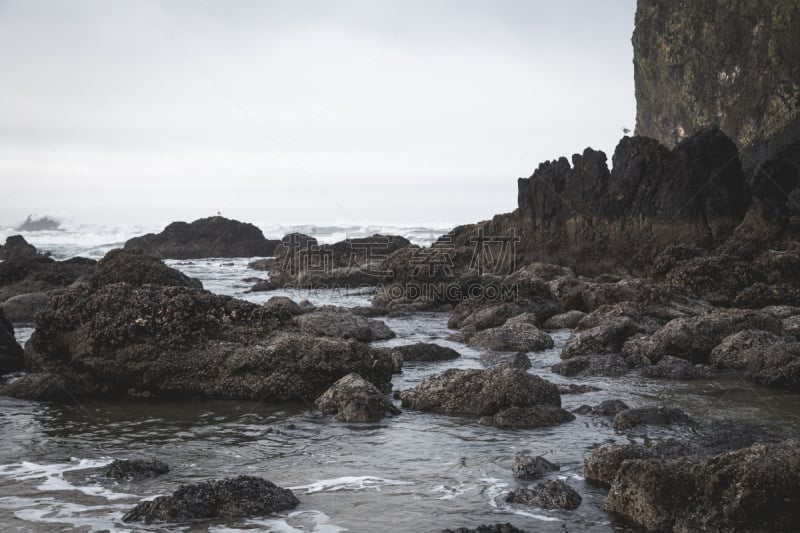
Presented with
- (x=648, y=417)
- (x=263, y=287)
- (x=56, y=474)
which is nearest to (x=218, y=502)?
(x=56, y=474)

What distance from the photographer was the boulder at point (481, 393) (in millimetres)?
10852

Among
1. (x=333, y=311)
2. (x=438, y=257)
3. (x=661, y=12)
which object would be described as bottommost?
(x=333, y=311)

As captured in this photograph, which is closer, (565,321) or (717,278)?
(565,321)

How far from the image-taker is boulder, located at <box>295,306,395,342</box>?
57.7 feet

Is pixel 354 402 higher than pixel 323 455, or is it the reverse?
pixel 354 402

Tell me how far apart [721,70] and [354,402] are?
2530 inches

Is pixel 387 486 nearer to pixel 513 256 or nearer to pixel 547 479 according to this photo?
pixel 547 479

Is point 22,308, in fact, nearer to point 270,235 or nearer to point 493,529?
point 493,529

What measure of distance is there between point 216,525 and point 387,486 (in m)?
1.96

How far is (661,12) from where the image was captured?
249 feet

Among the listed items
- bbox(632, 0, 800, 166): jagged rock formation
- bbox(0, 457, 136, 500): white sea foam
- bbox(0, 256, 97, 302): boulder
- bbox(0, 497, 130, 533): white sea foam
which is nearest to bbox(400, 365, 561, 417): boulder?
bbox(0, 457, 136, 500): white sea foam

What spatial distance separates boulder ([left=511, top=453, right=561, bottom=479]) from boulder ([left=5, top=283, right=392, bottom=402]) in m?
4.79

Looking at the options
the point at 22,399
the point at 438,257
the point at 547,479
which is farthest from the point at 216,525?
the point at 438,257

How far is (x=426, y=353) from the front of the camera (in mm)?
15945
